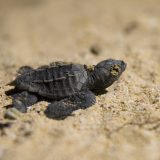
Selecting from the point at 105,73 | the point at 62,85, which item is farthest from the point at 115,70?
the point at 62,85

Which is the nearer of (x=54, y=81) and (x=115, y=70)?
(x=54, y=81)

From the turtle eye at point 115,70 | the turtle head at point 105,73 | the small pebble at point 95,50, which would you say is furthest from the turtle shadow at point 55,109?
the small pebble at point 95,50

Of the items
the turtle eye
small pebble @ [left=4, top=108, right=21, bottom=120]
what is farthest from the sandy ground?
the turtle eye

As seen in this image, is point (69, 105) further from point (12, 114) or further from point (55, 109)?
point (12, 114)

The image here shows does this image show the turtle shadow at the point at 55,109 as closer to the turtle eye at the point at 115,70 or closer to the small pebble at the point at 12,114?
the small pebble at the point at 12,114

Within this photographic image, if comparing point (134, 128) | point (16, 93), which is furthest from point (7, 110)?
point (134, 128)

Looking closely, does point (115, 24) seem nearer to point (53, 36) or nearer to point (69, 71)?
point (53, 36)
